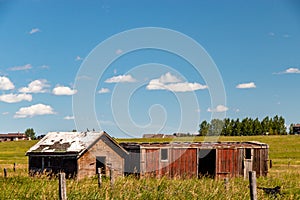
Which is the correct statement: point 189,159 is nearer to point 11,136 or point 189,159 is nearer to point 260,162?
point 260,162

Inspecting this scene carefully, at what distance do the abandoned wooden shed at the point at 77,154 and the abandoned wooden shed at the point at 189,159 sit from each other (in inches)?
54.6

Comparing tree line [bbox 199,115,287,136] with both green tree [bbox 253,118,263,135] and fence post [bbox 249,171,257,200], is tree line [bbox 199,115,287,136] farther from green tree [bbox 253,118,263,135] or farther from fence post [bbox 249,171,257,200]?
fence post [bbox 249,171,257,200]

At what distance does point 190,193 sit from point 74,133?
72.1ft

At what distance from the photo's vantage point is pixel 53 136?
112 ft

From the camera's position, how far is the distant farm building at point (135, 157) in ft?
104

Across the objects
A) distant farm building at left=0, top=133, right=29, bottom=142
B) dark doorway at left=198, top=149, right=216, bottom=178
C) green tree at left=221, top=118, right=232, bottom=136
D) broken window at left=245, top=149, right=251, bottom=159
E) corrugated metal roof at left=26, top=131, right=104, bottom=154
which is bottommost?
dark doorway at left=198, top=149, right=216, bottom=178

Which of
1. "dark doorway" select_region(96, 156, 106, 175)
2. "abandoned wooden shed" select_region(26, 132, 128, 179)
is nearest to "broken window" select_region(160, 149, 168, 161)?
"abandoned wooden shed" select_region(26, 132, 128, 179)

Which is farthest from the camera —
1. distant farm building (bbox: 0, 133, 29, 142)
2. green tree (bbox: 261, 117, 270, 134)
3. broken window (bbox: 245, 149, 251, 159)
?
distant farm building (bbox: 0, 133, 29, 142)

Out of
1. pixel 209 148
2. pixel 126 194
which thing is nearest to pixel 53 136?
pixel 209 148

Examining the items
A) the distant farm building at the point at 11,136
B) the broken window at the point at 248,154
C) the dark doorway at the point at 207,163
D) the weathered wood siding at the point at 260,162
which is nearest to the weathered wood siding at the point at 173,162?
the dark doorway at the point at 207,163

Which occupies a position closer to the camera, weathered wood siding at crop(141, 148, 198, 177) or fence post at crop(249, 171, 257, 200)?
fence post at crop(249, 171, 257, 200)

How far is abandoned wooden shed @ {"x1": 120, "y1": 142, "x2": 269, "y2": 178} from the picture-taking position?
33.4m

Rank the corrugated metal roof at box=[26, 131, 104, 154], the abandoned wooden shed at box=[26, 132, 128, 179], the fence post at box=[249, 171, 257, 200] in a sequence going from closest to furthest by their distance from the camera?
the fence post at box=[249, 171, 257, 200]
the abandoned wooden shed at box=[26, 132, 128, 179]
the corrugated metal roof at box=[26, 131, 104, 154]

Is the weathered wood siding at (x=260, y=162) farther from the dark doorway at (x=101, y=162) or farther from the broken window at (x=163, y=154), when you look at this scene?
the dark doorway at (x=101, y=162)
